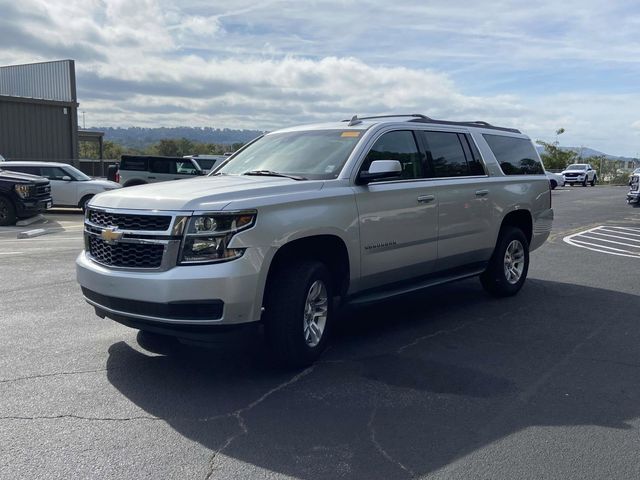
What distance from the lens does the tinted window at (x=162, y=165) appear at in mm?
22812

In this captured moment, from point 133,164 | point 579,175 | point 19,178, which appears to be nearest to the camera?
point 19,178

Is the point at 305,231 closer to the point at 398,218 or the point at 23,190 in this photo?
the point at 398,218

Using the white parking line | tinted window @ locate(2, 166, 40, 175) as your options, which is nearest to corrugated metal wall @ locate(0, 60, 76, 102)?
tinted window @ locate(2, 166, 40, 175)

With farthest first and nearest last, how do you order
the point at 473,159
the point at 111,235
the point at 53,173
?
the point at 53,173 → the point at 473,159 → the point at 111,235

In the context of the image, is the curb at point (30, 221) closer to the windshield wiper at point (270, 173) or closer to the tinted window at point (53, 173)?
the tinted window at point (53, 173)

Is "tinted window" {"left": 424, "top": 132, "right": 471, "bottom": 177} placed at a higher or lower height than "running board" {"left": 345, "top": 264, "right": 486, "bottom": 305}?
higher

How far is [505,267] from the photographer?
7812 mm

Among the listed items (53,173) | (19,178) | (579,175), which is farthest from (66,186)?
(579,175)

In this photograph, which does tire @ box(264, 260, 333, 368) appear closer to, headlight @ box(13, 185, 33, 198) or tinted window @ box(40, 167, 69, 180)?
headlight @ box(13, 185, 33, 198)

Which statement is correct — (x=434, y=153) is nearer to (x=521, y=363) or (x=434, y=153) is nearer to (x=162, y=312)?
(x=521, y=363)

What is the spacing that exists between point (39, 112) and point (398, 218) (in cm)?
2580

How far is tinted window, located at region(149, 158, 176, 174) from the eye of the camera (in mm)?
22812

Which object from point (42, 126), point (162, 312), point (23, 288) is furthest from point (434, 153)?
point (42, 126)

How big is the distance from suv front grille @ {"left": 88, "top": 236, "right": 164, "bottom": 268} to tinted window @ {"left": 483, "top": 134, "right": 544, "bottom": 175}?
178 inches
